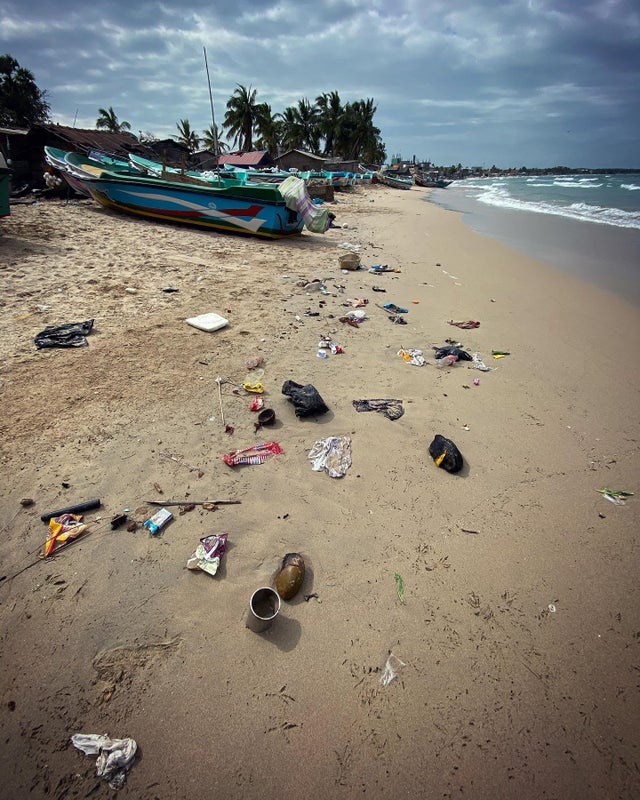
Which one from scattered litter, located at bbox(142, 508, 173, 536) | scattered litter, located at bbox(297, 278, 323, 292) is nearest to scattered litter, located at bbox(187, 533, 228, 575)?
scattered litter, located at bbox(142, 508, 173, 536)

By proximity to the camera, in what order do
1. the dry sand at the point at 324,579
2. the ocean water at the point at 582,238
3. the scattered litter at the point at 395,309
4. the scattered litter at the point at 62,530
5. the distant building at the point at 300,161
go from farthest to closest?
the distant building at the point at 300,161 → the ocean water at the point at 582,238 → the scattered litter at the point at 395,309 → the scattered litter at the point at 62,530 → the dry sand at the point at 324,579

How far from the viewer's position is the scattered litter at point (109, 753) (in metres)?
1.46

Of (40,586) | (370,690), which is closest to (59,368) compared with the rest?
(40,586)

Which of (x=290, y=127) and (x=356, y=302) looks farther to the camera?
(x=290, y=127)

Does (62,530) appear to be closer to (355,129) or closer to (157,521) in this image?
(157,521)

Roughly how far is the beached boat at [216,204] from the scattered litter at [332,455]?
323 inches

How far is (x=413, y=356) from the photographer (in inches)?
176

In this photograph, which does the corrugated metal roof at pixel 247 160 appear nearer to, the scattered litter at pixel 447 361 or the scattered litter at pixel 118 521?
the scattered litter at pixel 447 361

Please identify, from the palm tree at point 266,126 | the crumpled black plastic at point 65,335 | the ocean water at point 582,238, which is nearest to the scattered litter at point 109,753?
the crumpled black plastic at point 65,335

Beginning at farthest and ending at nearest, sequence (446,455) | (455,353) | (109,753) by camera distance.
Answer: (455,353)
(446,455)
(109,753)

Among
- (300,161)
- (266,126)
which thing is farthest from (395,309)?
(266,126)

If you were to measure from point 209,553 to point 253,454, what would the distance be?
0.88 metres

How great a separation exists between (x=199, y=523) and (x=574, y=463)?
9.75ft

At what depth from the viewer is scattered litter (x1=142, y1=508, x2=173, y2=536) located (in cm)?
229
